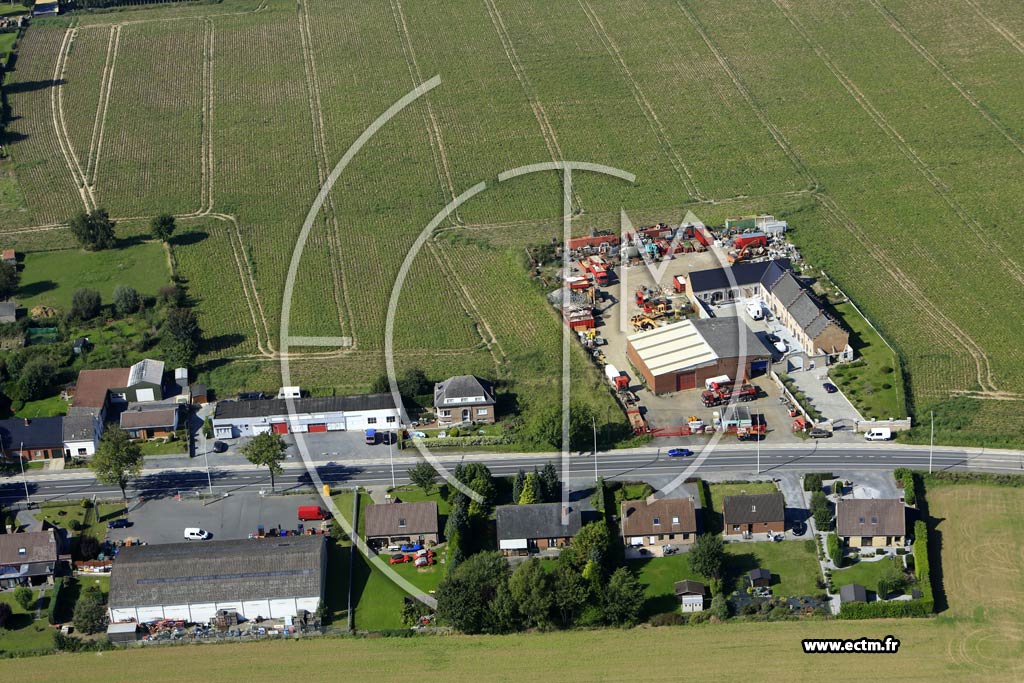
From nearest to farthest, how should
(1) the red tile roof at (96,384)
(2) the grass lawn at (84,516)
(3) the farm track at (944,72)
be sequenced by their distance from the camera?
(2) the grass lawn at (84,516)
(1) the red tile roof at (96,384)
(3) the farm track at (944,72)

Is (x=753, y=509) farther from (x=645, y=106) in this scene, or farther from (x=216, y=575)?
(x=645, y=106)

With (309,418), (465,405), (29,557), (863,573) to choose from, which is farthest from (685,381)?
(29,557)

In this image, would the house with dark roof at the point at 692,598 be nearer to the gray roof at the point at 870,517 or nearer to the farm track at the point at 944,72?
the gray roof at the point at 870,517

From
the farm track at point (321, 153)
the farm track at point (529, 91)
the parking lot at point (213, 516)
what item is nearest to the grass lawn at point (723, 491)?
the parking lot at point (213, 516)

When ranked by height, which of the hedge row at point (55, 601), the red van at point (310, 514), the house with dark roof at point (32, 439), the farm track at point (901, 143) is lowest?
the hedge row at point (55, 601)

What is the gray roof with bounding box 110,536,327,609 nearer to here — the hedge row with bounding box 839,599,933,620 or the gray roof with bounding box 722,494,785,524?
the gray roof with bounding box 722,494,785,524

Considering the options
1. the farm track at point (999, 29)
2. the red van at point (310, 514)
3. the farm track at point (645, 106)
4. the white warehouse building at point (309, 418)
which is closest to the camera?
the red van at point (310, 514)
